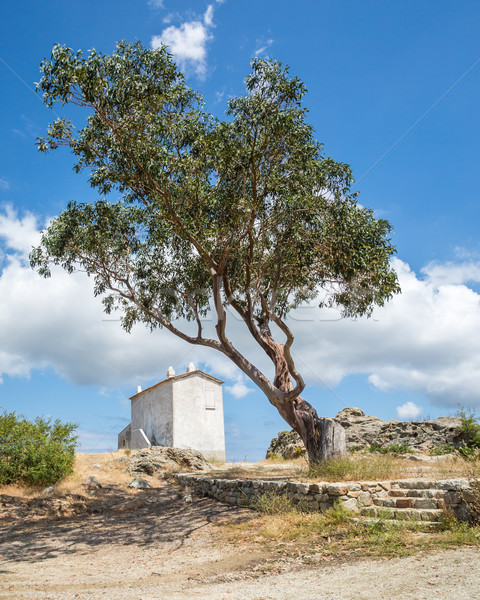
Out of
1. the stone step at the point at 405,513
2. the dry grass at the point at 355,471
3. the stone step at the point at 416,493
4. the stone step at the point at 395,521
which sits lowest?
the stone step at the point at 395,521

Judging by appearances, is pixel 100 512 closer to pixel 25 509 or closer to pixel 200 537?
pixel 25 509

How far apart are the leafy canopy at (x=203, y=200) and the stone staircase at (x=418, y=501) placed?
543 centimetres

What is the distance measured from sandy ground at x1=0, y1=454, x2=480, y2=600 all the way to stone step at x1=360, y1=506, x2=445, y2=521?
1.88m

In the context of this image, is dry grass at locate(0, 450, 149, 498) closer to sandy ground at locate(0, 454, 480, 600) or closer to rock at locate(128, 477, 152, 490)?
rock at locate(128, 477, 152, 490)

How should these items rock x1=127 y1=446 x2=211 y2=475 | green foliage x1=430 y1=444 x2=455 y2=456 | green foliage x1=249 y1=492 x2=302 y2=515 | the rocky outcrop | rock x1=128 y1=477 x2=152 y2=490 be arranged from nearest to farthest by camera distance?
green foliage x1=249 y1=492 x2=302 y2=515 → rock x1=128 y1=477 x2=152 y2=490 → rock x1=127 y1=446 x2=211 y2=475 → green foliage x1=430 y1=444 x2=455 y2=456 → the rocky outcrop

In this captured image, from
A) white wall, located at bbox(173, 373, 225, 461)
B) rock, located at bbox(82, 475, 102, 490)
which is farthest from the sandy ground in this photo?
white wall, located at bbox(173, 373, 225, 461)

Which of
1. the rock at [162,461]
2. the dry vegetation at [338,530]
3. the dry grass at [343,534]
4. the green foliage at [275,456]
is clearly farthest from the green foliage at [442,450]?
the dry grass at [343,534]

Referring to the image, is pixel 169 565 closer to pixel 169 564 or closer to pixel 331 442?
pixel 169 564

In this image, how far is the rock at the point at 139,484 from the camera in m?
17.5

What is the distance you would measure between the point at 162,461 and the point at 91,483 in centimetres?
421

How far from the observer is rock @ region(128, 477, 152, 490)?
1751 cm

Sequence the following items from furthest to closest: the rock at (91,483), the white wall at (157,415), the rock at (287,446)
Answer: the white wall at (157,415)
the rock at (287,446)
the rock at (91,483)

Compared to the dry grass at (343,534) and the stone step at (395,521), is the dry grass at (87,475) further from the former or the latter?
the stone step at (395,521)

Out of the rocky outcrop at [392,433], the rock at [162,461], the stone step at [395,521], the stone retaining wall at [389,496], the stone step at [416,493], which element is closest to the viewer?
the stone step at [395,521]
